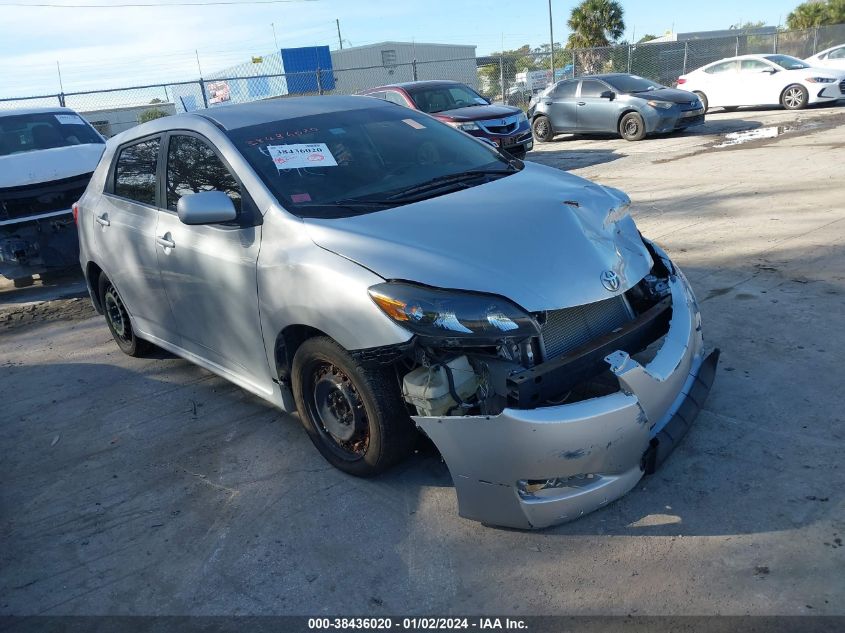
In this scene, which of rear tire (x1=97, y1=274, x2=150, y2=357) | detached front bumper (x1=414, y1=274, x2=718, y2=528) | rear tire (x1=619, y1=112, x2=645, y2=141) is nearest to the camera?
detached front bumper (x1=414, y1=274, x2=718, y2=528)

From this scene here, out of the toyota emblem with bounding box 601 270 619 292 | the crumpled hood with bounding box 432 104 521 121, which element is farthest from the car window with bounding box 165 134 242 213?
the crumpled hood with bounding box 432 104 521 121

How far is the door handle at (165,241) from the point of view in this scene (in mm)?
4227

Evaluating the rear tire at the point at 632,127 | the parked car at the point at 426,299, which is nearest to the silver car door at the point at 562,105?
the rear tire at the point at 632,127

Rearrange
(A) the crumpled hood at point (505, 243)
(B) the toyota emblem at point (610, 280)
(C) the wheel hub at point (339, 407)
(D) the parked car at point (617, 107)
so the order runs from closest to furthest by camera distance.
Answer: (A) the crumpled hood at point (505, 243) < (B) the toyota emblem at point (610, 280) < (C) the wheel hub at point (339, 407) < (D) the parked car at point (617, 107)

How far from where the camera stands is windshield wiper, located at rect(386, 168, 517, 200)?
3.71 metres

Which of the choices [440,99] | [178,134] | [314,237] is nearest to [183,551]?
[314,237]

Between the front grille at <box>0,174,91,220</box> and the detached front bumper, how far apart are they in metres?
6.85

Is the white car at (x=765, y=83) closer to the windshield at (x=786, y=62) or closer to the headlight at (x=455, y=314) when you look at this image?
the windshield at (x=786, y=62)

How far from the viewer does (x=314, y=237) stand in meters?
3.33

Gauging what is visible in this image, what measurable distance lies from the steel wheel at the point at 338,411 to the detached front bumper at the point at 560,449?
0.49m

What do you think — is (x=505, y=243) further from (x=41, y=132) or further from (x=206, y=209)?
(x=41, y=132)

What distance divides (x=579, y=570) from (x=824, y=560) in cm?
88

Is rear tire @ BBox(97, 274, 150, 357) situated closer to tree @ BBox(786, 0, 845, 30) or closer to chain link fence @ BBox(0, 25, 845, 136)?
chain link fence @ BBox(0, 25, 845, 136)

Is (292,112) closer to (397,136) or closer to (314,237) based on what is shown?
(397,136)
